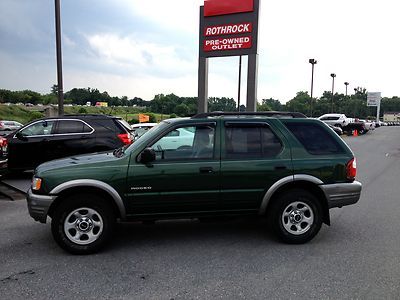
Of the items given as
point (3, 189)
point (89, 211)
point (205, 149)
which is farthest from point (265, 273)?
point (3, 189)

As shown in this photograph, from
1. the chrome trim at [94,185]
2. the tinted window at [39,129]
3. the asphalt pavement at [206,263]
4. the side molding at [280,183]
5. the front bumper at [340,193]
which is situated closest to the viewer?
the asphalt pavement at [206,263]

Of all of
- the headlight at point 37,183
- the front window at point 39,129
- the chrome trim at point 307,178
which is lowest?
the headlight at point 37,183

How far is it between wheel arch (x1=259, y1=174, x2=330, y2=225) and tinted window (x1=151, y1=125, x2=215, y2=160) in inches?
36.3

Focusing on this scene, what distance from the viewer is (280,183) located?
4902mm

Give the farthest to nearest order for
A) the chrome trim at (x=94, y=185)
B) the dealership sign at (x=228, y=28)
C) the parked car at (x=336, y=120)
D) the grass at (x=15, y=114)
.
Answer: the grass at (x=15, y=114) → the parked car at (x=336, y=120) → the dealership sign at (x=228, y=28) → the chrome trim at (x=94, y=185)

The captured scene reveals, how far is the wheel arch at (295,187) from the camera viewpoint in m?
4.90

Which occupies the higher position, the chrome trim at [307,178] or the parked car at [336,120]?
the parked car at [336,120]

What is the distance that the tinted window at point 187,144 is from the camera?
4.83m

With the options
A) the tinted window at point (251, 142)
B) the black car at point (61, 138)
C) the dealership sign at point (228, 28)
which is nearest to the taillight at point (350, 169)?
the tinted window at point (251, 142)

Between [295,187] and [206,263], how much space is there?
1.63 m

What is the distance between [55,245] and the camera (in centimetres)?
494

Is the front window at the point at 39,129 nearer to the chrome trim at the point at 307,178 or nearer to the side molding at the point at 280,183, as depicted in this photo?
the side molding at the point at 280,183

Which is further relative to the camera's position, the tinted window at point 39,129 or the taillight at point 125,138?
the taillight at point 125,138

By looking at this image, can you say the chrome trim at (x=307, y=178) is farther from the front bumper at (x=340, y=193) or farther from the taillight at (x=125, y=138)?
the taillight at (x=125, y=138)
